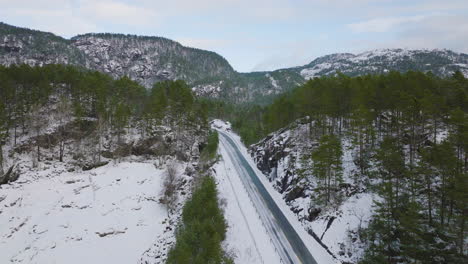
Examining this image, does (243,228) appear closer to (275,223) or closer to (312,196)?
(275,223)

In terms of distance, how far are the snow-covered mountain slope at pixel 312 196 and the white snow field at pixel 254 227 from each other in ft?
4.04

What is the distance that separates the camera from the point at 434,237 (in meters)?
23.3

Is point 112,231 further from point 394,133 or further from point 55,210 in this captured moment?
point 394,133

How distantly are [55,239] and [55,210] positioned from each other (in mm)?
6367

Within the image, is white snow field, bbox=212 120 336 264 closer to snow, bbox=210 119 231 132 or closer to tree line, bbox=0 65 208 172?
tree line, bbox=0 65 208 172

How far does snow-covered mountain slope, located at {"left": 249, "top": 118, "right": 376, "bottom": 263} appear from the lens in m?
29.5

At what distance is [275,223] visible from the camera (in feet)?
121

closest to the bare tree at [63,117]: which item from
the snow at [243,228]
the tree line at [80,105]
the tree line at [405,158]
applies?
the tree line at [80,105]

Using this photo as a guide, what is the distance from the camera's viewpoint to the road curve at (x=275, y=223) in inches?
1166

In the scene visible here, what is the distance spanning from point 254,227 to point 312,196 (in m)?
10.4

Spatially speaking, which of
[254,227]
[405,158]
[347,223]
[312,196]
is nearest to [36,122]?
[254,227]

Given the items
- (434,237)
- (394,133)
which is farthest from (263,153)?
(434,237)

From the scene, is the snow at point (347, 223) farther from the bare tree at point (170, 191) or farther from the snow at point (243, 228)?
the bare tree at point (170, 191)

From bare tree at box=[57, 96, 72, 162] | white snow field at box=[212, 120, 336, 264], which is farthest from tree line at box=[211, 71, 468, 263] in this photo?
bare tree at box=[57, 96, 72, 162]
